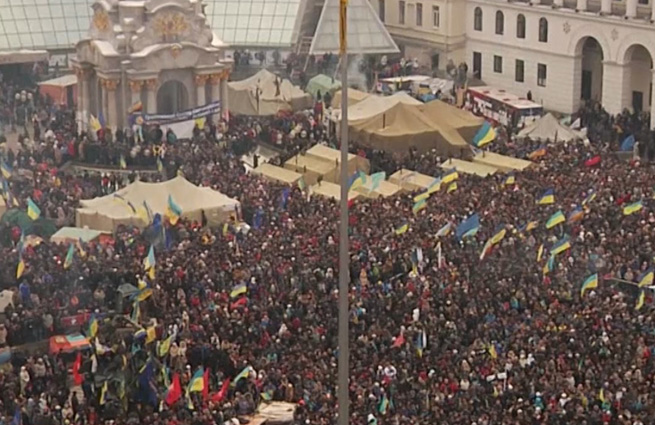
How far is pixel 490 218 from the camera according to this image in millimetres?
39906

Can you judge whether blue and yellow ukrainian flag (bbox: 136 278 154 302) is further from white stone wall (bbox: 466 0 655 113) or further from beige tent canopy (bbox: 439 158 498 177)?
white stone wall (bbox: 466 0 655 113)

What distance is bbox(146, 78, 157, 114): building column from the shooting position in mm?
53844

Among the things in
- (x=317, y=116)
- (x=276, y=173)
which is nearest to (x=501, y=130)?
(x=317, y=116)

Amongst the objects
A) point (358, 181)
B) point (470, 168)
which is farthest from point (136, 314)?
point (470, 168)

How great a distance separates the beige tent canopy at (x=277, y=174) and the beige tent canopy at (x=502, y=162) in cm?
571

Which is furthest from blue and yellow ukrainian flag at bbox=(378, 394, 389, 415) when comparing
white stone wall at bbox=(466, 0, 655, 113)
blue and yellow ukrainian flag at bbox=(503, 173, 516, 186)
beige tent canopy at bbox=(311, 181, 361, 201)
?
white stone wall at bbox=(466, 0, 655, 113)

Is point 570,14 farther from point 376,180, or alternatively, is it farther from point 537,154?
point 376,180

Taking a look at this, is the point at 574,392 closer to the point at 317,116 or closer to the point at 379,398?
the point at 379,398

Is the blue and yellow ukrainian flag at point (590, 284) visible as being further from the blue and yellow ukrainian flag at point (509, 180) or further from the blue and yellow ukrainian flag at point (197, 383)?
the blue and yellow ukrainian flag at point (509, 180)

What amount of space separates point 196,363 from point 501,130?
25693 millimetres

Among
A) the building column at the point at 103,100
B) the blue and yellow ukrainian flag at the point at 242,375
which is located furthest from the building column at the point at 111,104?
the blue and yellow ukrainian flag at the point at 242,375

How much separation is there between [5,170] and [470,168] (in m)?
13.2

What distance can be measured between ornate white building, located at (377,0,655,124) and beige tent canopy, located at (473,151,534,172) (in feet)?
Answer: 45.7

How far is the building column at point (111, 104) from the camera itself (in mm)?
53750
